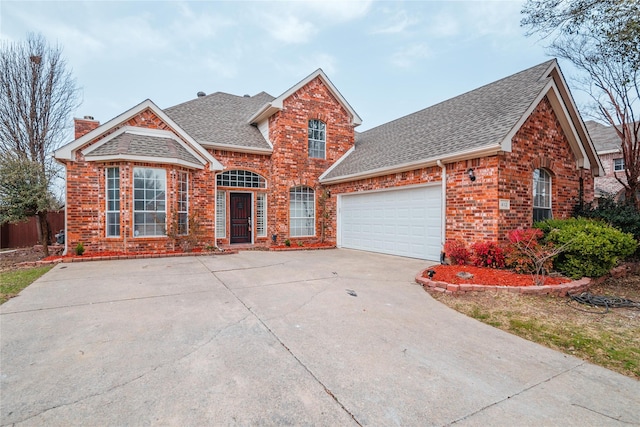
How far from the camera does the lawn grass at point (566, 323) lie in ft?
11.0

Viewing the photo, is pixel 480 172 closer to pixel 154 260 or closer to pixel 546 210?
pixel 546 210

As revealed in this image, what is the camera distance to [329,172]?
1334 cm

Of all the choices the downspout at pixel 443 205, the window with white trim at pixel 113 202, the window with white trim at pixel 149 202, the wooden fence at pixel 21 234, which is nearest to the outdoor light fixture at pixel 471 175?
the downspout at pixel 443 205

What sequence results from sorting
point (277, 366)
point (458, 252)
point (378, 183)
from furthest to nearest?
1. point (378, 183)
2. point (458, 252)
3. point (277, 366)

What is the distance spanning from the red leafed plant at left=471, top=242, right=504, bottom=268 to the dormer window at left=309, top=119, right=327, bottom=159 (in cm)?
807

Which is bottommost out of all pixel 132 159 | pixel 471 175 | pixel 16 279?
pixel 16 279

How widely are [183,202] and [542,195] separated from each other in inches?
450

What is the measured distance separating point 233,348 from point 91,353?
4.77ft

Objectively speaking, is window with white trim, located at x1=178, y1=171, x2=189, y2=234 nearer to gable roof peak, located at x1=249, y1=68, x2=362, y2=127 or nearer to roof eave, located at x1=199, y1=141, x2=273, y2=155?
roof eave, located at x1=199, y1=141, x2=273, y2=155

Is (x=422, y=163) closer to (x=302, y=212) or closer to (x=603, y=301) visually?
(x=603, y=301)

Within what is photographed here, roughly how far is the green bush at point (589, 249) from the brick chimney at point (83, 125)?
46.3 feet

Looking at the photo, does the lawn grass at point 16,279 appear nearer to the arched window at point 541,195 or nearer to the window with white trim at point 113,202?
the window with white trim at point 113,202

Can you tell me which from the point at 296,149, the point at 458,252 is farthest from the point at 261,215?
the point at 458,252

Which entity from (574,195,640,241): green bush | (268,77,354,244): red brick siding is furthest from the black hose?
(268,77,354,244): red brick siding
